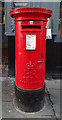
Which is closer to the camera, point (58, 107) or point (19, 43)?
point (19, 43)

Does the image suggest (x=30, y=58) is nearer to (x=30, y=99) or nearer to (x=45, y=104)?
(x=30, y=99)

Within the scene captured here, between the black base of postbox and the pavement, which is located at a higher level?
the black base of postbox

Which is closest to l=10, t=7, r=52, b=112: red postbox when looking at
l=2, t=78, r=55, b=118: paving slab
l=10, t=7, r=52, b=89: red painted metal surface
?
l=10, t=7, r=52, b=89: red painted metal surface

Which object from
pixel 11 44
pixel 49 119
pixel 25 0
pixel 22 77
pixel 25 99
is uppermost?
pixel 25 0

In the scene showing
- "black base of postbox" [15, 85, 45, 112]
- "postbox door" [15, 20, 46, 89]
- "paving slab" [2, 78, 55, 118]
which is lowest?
"paving slab" [2, 78, 55, 118]

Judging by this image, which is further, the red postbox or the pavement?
the pavement

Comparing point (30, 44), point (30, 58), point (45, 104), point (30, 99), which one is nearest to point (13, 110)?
point (30, 99)

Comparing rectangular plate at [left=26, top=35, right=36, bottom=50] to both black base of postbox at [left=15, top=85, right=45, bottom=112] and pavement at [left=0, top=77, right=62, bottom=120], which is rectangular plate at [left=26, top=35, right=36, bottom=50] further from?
pavement at [left=0, top=77, right=62, bottom=120]

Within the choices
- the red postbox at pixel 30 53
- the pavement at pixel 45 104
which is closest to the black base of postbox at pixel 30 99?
the red postbox at pixel 30 53

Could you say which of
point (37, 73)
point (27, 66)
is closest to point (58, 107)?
point (37, 73)

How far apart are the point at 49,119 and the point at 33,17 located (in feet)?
6.65

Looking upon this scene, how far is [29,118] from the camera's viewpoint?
258 cm

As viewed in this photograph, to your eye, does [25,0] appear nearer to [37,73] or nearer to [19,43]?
[19,43]

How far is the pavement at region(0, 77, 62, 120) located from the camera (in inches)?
105
